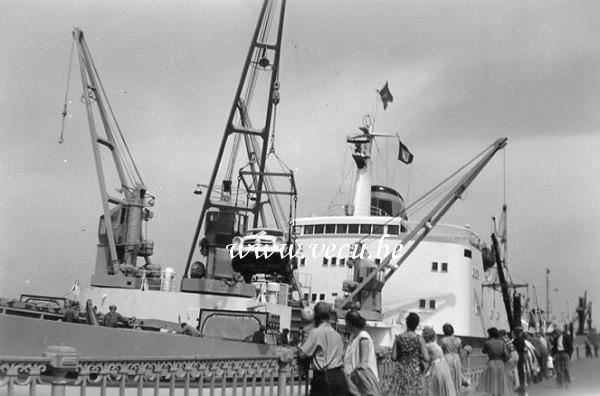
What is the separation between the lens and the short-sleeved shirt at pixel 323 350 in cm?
661

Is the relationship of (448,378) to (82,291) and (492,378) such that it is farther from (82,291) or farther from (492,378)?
(82,291)

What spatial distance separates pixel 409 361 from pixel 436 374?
45 centimetres

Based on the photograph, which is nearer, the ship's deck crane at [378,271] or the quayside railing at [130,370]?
the quayside railing at [130,370]

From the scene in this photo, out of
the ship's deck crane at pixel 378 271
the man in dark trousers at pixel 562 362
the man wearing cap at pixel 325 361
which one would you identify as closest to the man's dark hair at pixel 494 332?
the man wearing cap at pixel 325 361

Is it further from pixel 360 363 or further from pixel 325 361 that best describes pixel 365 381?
pixel 325 361

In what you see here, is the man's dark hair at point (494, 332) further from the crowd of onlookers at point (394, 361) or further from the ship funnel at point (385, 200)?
the ship funnel at point (385, 200)

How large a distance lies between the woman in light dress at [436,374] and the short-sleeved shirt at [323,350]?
1855 millimetres

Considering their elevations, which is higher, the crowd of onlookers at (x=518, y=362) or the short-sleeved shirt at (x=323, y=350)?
the short-sleeved shirt at (x=323, y=350)

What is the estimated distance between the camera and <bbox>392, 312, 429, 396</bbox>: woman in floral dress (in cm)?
772

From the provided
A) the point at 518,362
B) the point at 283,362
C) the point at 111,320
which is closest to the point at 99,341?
the point at 111,320

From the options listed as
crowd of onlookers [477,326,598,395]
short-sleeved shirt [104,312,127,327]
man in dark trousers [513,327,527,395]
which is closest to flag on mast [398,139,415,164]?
crowd of onlookers [477,326,598,395]

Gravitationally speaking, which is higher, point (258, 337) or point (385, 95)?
point (385, 95)

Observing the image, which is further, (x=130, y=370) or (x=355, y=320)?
(x=355, y=320)

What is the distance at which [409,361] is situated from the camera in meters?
7.80
